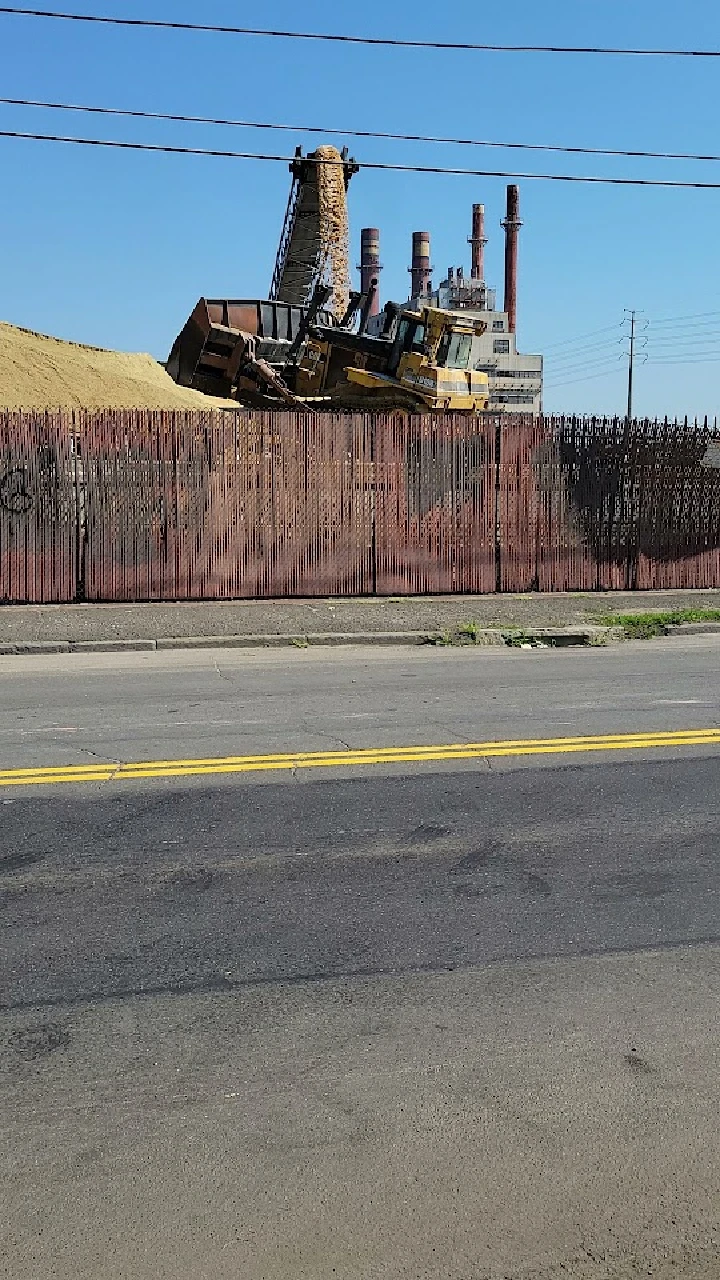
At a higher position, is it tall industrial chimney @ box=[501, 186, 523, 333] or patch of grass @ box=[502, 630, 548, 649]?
tall industrial chimney @ box=[501, 186, 523, 333]

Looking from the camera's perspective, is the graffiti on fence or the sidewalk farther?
the graffiti on fence

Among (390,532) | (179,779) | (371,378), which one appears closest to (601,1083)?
(179,779)

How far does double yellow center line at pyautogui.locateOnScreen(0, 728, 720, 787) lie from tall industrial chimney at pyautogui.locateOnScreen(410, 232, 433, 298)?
290 ft

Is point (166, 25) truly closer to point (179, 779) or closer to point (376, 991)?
point (179, 779)

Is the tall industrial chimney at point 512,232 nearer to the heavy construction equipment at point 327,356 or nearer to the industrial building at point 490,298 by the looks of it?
the industrial building at point 490,298

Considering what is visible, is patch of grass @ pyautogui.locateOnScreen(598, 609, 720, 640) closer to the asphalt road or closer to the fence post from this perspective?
the fence post

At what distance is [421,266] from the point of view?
93.3 metres

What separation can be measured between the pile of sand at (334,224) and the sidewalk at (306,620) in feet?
74.7

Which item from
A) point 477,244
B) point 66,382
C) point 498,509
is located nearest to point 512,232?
point 477,244

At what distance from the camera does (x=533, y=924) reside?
4918 millimetres

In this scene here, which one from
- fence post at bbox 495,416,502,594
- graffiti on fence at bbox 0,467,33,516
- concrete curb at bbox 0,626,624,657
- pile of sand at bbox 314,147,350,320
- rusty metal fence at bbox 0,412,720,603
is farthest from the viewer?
pile of sand at bbox 314,147,350,320

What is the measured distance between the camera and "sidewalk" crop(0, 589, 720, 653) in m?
13.8

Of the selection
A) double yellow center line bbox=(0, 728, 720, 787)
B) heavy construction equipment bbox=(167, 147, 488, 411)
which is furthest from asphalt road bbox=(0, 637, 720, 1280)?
heavy construction equipment bbox=(167, 147, 488, 411)

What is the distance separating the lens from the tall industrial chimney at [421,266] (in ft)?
306
